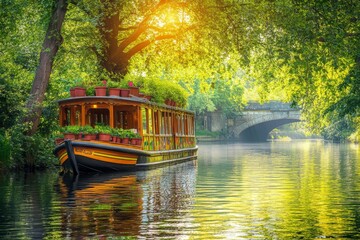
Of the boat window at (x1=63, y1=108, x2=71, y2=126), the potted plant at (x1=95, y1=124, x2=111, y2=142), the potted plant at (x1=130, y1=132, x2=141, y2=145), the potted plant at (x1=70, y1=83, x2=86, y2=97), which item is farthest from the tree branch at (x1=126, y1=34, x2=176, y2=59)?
the potted plant at (x1=95, y1=124, x2=111, y2=142)

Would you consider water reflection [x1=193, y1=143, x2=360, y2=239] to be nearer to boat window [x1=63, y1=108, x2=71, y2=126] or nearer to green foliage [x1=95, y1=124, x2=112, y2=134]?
green foliage [x1=95, y1=124, x2=112, y2=134]

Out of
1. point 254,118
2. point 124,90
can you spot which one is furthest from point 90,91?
point 254,118

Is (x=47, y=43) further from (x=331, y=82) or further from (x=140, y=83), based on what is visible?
(x=331, y=82)

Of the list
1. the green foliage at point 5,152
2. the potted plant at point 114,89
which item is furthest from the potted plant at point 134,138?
the green foliage at point 5,152

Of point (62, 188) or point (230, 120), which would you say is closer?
point (62, 188)

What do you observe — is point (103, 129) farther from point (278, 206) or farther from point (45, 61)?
point (278, 206)

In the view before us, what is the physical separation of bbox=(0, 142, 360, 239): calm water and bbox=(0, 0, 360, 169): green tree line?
468 cm

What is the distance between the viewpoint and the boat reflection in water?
12531 mm

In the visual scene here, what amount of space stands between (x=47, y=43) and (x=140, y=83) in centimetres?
491

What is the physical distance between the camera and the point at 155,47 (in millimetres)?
37844

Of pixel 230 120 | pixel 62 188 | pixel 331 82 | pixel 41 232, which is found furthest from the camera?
pixel 230 120

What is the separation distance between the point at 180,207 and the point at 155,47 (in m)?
22.6

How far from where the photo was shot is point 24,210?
15453 millimetres

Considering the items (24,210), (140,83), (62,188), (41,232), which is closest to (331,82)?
(140,83)
